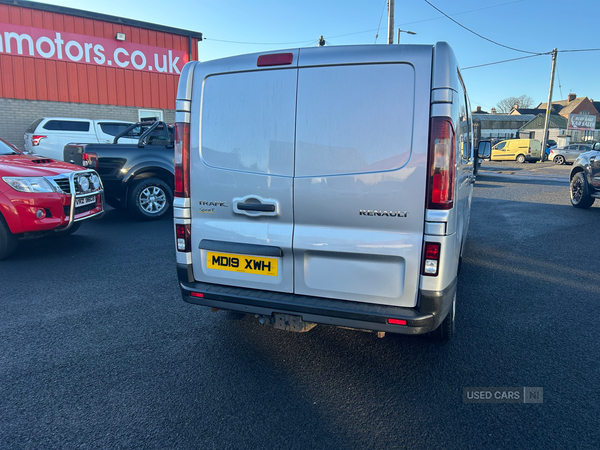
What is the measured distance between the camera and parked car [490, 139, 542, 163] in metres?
30.9

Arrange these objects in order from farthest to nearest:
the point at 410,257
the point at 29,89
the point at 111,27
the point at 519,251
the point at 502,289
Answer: the point at 111,27
the point at 29,89
the point at 519,251
the point at 502,289
the point at 410,257

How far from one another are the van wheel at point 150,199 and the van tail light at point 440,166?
22.0 feet

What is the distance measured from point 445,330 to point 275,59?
7.65 feet

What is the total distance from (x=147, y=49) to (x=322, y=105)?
56.9ft

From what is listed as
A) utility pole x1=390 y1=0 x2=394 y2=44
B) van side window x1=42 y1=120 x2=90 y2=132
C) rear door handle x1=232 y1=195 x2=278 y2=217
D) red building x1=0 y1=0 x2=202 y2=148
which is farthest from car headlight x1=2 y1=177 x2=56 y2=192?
utility pole x1=390 y1=0 x2=394 y2=44

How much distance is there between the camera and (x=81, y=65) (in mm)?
16094

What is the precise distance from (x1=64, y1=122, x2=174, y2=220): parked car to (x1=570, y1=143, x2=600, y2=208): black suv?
903 centimetres

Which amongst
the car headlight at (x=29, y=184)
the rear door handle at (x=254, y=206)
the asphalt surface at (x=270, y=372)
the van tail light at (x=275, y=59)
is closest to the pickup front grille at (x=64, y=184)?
the car headlight at (x=29, y=184)

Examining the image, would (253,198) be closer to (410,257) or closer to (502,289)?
(410,257)

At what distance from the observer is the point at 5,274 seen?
199 inches

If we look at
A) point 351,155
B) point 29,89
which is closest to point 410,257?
point 351,155

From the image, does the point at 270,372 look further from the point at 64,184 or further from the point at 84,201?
the point at 84,201

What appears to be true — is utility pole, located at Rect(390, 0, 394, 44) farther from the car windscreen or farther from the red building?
the car windscreen

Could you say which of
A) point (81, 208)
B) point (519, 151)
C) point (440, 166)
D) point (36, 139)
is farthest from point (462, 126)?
point (519, 151)
